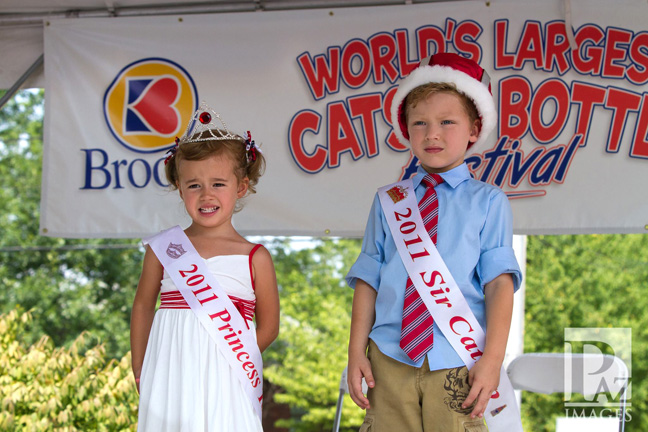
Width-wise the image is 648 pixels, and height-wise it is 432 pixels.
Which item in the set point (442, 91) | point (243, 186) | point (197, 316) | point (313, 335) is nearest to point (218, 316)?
point (197, 316)

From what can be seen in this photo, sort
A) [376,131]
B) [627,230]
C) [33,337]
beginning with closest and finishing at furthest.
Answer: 1. [627,230]
2. [376,131]
3. [33,337]

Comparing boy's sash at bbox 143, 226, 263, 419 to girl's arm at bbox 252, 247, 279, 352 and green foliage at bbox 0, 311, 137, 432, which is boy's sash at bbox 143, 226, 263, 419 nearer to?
girl's arm at bbox 252, 247, 279, 352

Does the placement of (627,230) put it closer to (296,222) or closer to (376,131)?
(376,131)

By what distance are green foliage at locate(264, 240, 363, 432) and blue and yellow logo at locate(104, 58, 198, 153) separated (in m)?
8.08

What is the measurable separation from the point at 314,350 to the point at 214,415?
10063 millimetres

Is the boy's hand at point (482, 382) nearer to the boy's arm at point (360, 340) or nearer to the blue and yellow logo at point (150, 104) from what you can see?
the boy's arm at point (360, 340)

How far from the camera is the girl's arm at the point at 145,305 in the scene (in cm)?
248

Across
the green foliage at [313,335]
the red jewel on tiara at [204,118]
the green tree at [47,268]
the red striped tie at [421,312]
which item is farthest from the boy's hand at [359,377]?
the green tree at [47,268]

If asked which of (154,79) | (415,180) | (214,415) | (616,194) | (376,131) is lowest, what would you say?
(214,415)

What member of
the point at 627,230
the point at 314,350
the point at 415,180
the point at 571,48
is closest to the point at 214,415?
the point at 415,180

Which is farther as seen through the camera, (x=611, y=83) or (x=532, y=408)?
(x=532, y=408)

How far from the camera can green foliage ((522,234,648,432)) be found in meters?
15.4

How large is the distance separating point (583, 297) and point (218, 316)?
1460 centimetres

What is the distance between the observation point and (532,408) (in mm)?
15531
